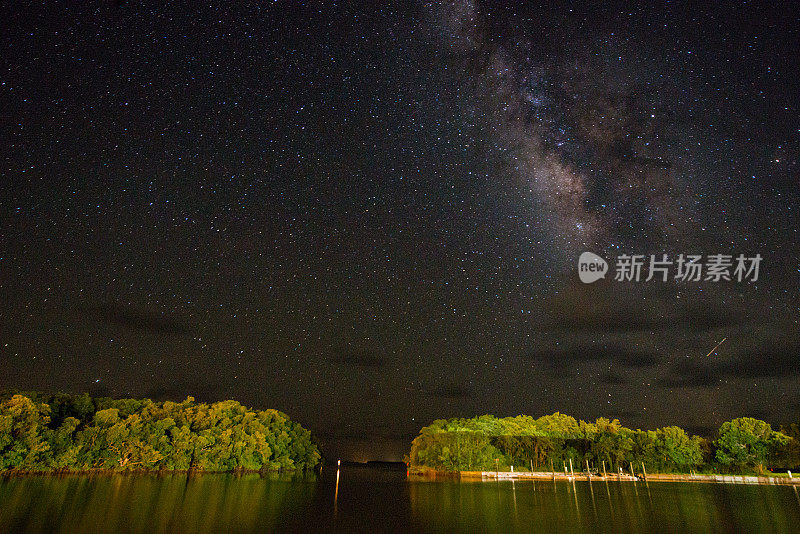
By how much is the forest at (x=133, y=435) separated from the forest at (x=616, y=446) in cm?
2366

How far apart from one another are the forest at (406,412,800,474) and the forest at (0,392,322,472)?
23.7 metres

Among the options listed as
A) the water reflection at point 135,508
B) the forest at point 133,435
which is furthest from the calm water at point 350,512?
the forest at point 133,435

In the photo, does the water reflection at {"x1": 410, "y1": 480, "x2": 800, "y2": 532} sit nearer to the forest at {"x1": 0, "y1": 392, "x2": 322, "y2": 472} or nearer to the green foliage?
the forest at {"x1": 0, "y1": 392, "x2": 322, "y2": 472}

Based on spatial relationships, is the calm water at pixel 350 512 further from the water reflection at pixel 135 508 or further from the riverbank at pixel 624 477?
the riverbank at pixel 624 477

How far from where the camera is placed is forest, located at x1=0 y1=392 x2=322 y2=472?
47.7 meters

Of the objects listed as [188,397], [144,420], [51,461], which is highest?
[188,397]

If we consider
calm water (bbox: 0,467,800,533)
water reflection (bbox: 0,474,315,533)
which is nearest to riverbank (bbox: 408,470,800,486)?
calm water (bbox: 0,467,800,533)

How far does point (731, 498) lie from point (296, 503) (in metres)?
38.7

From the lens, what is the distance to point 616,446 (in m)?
78.0

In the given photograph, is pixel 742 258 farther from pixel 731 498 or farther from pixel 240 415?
pixel 240 415

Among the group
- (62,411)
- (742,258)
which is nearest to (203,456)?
(62,411)

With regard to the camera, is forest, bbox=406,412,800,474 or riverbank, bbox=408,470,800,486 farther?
forest, bbox=406,412,800,474

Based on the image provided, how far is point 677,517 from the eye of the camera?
102 ft

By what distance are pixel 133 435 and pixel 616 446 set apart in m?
66.3
